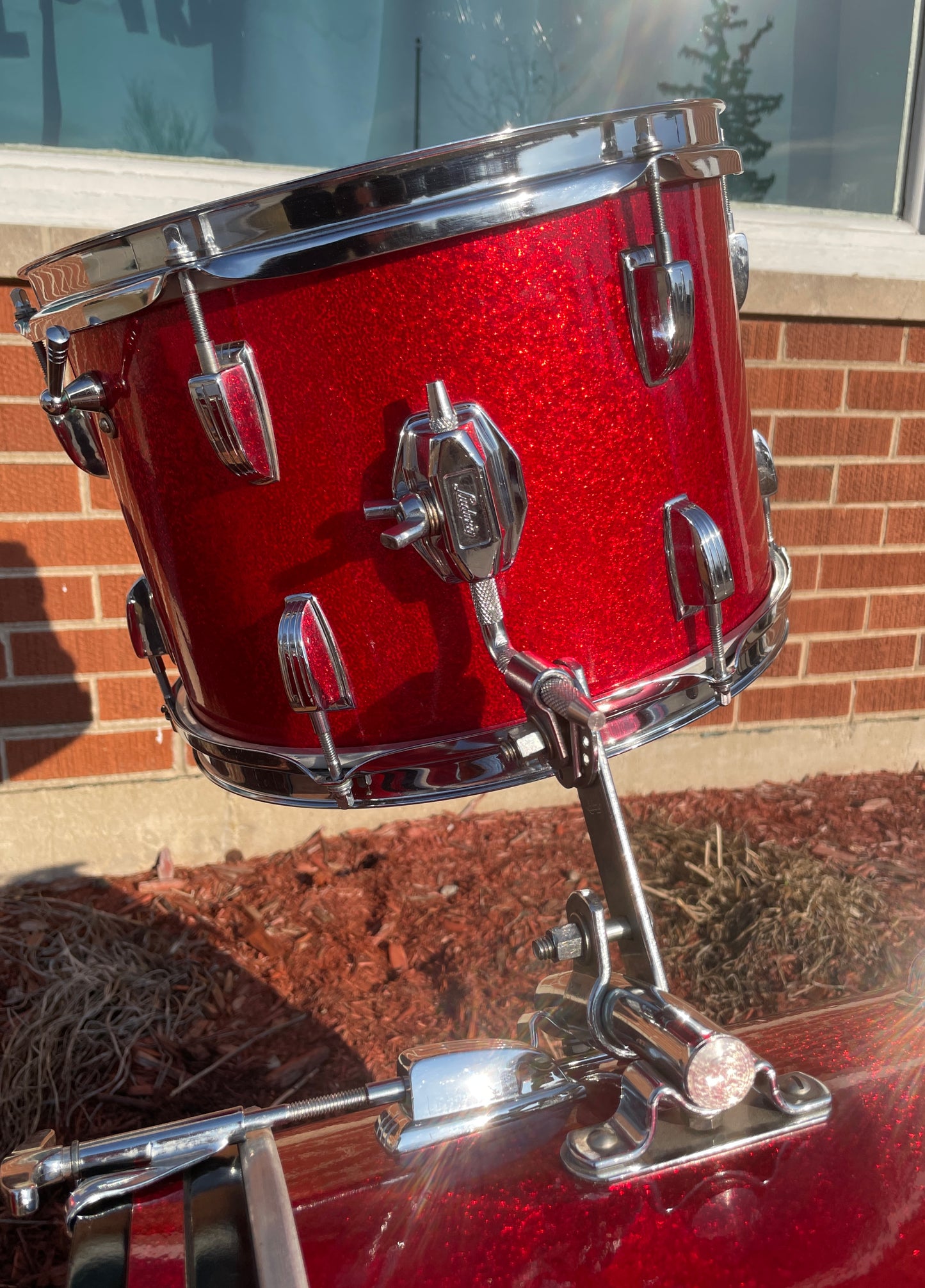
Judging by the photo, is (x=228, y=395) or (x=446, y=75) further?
(x=446, y=75)

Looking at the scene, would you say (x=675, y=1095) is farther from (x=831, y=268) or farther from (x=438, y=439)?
(x=831, y=268)

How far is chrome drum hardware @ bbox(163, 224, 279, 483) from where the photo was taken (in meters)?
0.84

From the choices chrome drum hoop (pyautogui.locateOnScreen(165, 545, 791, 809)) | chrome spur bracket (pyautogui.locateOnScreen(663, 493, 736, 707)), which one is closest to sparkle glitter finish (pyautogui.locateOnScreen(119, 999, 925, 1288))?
chrome drum hoop (pyautogui.locateOnScreen(165, 545, 791, 809))

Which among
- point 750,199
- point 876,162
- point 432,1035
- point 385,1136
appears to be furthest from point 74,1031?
point 876,162

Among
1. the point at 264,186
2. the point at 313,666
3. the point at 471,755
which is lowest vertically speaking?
the point at 471,755

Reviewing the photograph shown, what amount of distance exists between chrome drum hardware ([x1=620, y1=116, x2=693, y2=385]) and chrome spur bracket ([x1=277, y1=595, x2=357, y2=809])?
41 cm

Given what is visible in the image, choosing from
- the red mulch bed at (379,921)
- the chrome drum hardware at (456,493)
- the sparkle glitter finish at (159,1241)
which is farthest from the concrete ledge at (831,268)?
the sparkle glitter finish at (159,1241)

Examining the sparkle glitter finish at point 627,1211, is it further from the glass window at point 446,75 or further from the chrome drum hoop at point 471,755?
the glass window at point 446,75

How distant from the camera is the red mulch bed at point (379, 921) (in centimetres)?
163

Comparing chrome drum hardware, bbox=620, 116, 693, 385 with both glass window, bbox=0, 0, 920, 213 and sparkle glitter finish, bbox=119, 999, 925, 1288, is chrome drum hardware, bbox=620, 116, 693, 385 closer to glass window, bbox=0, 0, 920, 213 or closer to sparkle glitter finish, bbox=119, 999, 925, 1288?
sparkle glitter finish, bbox=119, 999, 925, 1288

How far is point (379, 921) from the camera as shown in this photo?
6.51 ft

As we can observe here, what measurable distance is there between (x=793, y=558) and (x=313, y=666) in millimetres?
1818

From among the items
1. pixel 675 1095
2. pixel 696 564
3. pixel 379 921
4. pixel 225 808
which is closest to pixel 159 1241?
pixel 675 1095

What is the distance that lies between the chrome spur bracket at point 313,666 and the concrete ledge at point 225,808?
132 cm
